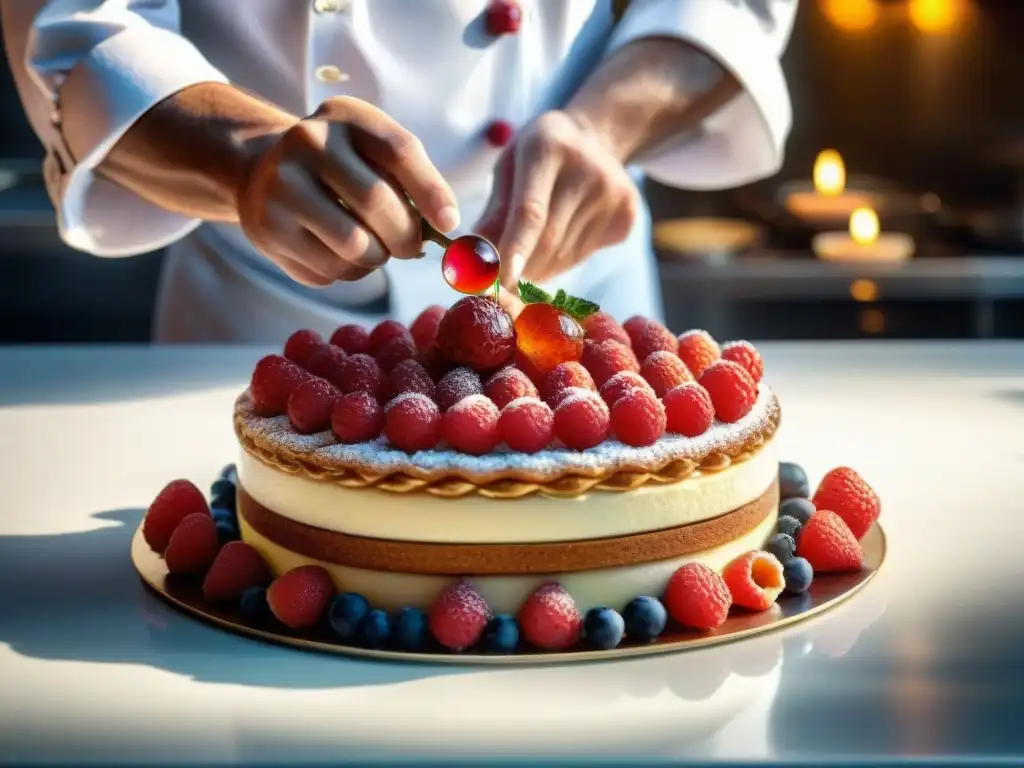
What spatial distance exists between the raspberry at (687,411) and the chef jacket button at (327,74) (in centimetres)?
91

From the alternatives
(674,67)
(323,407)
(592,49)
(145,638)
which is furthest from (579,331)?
A: (592,49)

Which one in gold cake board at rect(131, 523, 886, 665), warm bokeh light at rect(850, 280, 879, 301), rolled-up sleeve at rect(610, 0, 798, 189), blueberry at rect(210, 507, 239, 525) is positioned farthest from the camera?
warm bokeh light at rect(850, 280, 879, 301)

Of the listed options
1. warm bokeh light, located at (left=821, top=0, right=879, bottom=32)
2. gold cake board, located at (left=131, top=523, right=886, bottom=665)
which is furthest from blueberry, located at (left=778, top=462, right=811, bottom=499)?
warm bokeh light, located at (left=821, top=0, right=879, bottom=32)

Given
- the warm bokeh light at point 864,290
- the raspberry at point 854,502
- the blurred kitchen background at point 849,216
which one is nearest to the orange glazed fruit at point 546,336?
the raspberry at point 854,502

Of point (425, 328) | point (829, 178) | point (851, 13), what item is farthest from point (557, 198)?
point (851, 13)

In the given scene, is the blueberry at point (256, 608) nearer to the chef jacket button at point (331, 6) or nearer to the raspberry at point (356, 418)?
the raspberry at point (356, 418)

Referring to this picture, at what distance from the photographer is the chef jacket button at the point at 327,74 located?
2.01 m

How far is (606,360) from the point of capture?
1396 millimetres

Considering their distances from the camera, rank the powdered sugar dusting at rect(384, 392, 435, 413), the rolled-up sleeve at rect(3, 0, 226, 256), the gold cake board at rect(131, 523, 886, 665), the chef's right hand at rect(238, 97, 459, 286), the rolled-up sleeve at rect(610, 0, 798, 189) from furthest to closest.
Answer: the rolled-up sleeve at rect(610, 0, 798, 189)
the rolled-up sleeve at rect(3, 0, 226, 256)
the chef's right hand at rect(238, 97, 459, 286)
the powdered sugar dusting at rect(384, 392, 435, 413)
the gold cake board at rect(131, 523, 886, 665)

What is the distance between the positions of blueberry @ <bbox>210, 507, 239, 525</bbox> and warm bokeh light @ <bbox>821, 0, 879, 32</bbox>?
359cm

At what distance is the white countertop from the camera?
1022 millimetres

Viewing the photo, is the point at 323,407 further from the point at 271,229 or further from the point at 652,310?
the point at 652,310

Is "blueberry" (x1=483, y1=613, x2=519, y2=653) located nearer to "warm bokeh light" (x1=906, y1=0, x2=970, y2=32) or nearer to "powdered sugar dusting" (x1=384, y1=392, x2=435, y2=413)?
"powdered sugar dusting" (x1=384, y1=392, x2=435, y2=413)

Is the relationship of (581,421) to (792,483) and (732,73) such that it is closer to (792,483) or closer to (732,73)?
(792,483)
